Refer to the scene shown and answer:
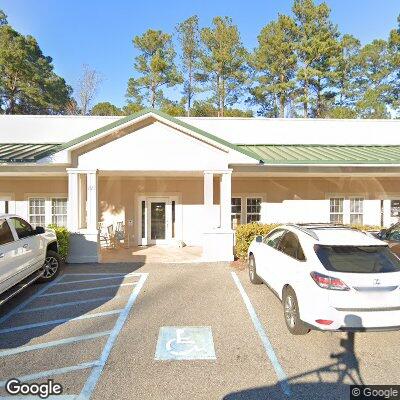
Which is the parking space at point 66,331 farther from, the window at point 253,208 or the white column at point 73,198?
the window at point 253,208

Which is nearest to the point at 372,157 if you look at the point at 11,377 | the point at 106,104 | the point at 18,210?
the point at 11,377

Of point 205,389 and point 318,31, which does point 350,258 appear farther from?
point 318,31

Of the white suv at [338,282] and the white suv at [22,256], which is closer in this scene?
the white suv at [338,282]

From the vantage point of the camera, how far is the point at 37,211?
14.0 metres

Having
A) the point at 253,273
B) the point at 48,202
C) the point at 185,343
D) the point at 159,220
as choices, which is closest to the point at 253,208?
the point at 159,220

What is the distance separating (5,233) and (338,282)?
6093 mm

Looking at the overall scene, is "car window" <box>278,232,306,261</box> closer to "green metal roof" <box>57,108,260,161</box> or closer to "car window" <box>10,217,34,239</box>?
"green metal roof" <box>57,108,260,161</box>

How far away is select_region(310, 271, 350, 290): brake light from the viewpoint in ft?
15.7

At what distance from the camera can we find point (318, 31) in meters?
35.2

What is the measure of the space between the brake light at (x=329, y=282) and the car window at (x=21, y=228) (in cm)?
596

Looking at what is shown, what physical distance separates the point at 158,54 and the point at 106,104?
10948 mm

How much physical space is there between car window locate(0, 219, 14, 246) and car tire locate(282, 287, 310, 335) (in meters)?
5.33

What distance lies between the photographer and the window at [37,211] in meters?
13.9

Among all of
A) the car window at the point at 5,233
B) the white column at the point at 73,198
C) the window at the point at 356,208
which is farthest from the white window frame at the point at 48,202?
the window at the point at 356,208
